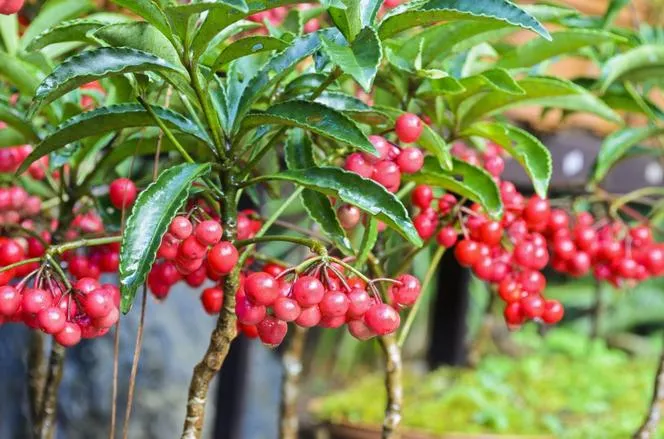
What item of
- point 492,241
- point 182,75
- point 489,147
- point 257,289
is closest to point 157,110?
point 182,75

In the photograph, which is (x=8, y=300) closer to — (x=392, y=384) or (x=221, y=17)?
(x=221, y=17)

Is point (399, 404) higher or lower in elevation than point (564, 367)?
lower

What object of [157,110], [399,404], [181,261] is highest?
[157,110]

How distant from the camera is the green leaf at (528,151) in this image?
108 cm

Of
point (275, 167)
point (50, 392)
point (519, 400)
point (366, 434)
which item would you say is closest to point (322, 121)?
point (275, 167)

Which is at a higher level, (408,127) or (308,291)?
(408,127)

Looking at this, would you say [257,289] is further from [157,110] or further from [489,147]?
[489,147]

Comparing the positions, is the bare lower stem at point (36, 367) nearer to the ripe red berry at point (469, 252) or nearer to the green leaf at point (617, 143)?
the ripe red berry at point (469, 252)

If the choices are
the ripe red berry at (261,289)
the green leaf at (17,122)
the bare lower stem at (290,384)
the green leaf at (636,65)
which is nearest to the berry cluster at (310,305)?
the ripe red berry at (261,289)

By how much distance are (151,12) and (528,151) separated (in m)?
0.49

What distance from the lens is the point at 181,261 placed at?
905 millimetres

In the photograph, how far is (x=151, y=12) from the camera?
2.67 feet

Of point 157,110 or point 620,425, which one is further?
point 620,425

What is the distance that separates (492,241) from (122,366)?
1188 millimetres
